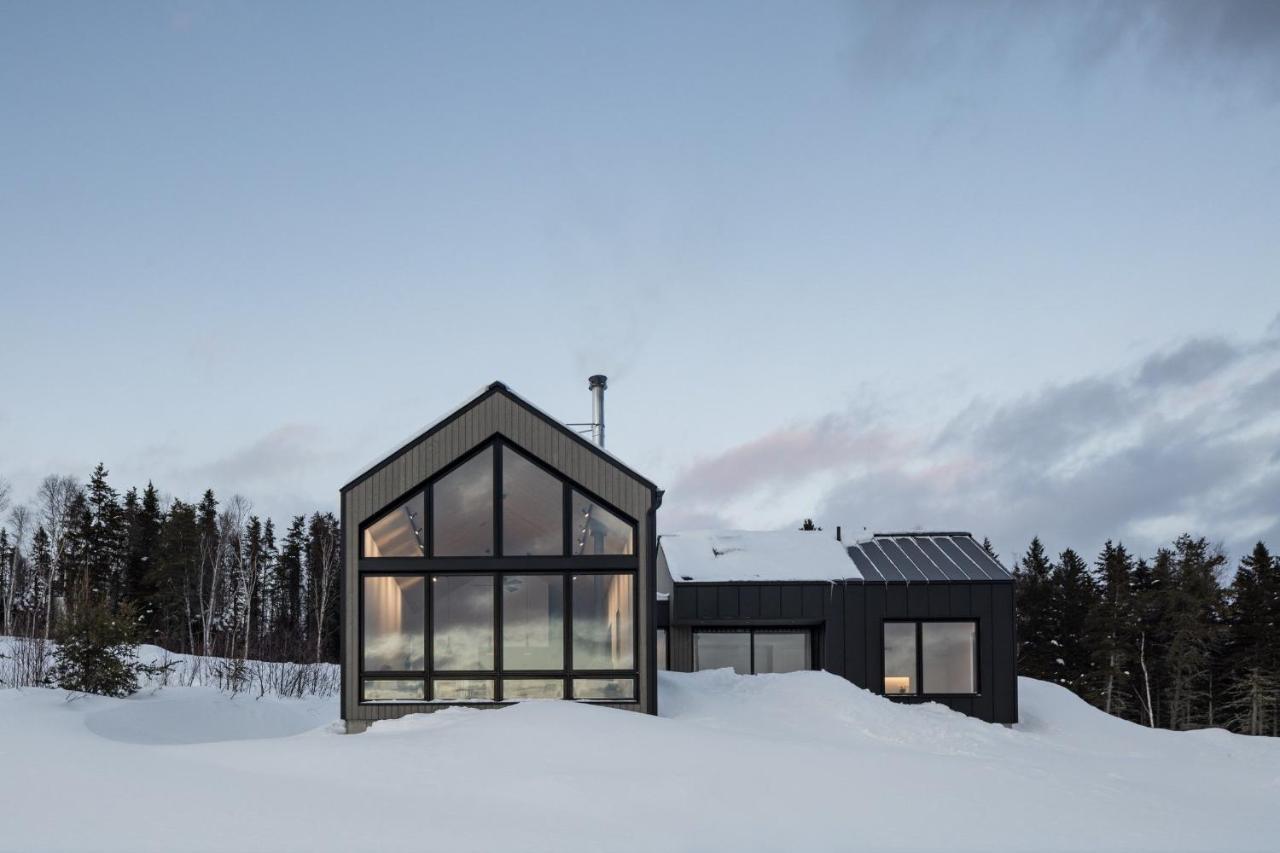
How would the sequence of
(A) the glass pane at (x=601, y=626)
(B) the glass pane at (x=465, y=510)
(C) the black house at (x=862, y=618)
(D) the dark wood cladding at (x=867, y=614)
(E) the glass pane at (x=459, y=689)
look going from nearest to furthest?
(E) the glass pane at (x=459, y=689) < (A) the glass pane at (x=601, y=626) < (B) the glass pane at (x=465, y=510) < (D) the dark wood cladding at (x=867, y=614) < (C) the black house at (x=862, y=618)

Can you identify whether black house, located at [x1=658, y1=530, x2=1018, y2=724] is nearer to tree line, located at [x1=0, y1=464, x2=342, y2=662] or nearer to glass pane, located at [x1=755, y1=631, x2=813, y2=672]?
glass pane, located at [x1=755, y1=631, x2=813, y2=672]

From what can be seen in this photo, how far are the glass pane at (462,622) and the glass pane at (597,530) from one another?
1.56m

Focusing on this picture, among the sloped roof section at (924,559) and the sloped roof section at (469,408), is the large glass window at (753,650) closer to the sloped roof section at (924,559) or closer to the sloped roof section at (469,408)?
the sloped roof section at (924,559)

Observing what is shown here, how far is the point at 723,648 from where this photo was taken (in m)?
17.5

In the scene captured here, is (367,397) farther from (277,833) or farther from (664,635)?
(277,833)

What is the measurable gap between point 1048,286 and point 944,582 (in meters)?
12.0

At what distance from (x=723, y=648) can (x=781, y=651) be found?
4.09ft

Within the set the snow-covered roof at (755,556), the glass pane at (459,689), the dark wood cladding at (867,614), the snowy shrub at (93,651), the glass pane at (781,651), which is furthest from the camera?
the glass pane at (781,651)

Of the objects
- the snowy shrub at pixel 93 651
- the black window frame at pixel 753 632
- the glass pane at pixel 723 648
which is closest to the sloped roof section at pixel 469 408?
the snowy shrub at pixel 93 651

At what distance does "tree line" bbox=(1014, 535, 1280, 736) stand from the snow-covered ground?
24.7 m

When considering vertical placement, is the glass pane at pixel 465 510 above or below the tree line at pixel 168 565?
above

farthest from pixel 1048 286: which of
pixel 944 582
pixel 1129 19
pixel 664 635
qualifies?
pixel 664 635

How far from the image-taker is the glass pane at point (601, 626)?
12.3 metres

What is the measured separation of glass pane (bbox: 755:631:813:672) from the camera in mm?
17297
